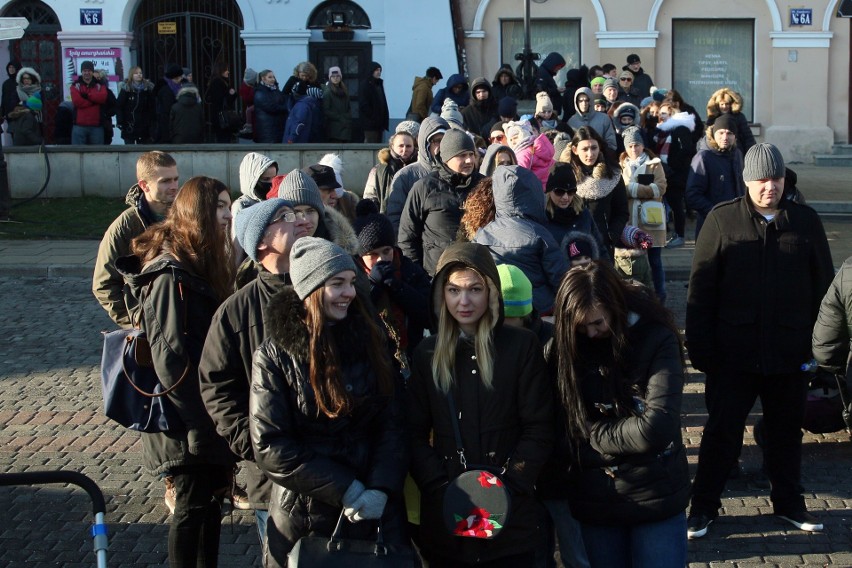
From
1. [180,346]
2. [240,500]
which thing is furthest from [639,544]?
[240,500]

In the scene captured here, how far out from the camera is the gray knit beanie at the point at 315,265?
13.4ft

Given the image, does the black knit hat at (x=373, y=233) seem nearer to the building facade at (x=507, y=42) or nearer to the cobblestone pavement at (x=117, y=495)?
the cobblestone pavement at (x=117, y=495)

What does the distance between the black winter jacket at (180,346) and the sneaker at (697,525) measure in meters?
2.31

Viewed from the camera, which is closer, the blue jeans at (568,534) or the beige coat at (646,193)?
the blue jeans at (568,534)

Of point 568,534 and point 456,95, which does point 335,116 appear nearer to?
point 456,95

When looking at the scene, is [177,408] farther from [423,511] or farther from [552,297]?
[552,297]

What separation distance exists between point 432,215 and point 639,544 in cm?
366

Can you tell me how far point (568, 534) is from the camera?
14.7 feet

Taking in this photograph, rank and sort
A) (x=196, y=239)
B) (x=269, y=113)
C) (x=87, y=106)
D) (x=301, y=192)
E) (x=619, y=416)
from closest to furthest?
(x=619, y=416), (x=196, y=239), (x=301, y=192), (x=269, y=113), (x=87, y=106)

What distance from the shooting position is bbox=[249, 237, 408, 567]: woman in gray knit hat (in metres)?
3.96

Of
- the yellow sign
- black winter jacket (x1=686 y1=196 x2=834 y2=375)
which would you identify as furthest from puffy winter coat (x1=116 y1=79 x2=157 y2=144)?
black winter jacket (x1=686 y1=196 x2=834 y2=375)

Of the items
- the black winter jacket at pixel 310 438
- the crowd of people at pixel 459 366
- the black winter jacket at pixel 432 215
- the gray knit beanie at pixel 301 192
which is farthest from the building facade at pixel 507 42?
the black winter jacket at pixel 310 438

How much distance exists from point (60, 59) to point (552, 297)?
21.5 metres

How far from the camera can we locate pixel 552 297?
252 inches
